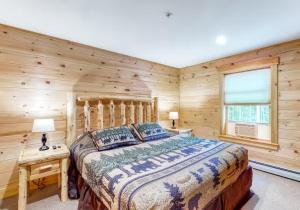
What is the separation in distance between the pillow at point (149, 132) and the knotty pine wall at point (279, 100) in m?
1.57

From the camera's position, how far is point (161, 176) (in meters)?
1.41

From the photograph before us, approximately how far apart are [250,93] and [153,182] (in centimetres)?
302

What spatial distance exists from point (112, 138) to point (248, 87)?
9.56 ft

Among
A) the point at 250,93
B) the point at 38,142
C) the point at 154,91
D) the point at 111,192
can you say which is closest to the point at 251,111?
the point at 250,93

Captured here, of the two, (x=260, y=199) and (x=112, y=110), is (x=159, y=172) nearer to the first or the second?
(x=260, y=199)

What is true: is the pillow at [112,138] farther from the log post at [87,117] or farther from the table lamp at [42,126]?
the table lamp at [42,126]

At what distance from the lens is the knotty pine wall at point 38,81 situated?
7.38ft

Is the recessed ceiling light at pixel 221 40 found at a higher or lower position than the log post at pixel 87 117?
higher

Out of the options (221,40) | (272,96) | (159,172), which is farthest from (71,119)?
(272,96)

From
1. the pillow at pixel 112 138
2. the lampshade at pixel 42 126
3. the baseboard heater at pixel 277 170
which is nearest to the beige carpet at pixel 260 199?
the baseboard heater at pixel 277 170

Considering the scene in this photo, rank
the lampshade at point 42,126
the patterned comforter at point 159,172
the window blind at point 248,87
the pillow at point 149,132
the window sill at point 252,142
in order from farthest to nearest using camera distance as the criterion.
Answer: the window blind at point 248,87 < the window sill at point 252,142 < the pillow at point 149,132 < the lampshade at point 42,126 < the patterned comforter at point 159,172

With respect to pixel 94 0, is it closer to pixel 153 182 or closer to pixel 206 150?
pixel 153 182

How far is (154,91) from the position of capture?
4102mm

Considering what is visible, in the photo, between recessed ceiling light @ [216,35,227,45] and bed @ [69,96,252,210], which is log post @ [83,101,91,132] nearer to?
bed @ [69,96,252,210]
